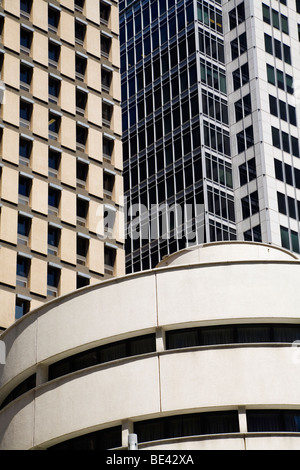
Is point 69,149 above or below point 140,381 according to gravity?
above

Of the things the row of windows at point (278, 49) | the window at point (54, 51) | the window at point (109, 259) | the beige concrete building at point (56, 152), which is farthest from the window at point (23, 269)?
the row of windows at point (278, 49)

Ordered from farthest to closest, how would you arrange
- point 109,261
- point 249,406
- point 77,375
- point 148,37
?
point 148,37
point 109,261
point 77,375
point 249,406

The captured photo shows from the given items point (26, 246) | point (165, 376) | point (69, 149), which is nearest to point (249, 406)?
point (165, 376)

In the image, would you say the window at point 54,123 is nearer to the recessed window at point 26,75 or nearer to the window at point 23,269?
the recessed window at point 26,75

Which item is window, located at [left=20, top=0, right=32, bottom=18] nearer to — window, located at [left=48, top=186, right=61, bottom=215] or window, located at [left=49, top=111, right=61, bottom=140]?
window, located at [left=49, top=111, right=61, bottom=140]

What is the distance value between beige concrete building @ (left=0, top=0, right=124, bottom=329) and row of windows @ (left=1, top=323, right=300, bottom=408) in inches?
858

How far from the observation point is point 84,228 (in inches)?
2717

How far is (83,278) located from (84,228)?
4076 millimetres

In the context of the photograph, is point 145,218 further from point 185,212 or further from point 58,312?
point 58,312

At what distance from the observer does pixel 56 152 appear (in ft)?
232

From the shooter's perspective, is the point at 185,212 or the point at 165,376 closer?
the point at 165,376

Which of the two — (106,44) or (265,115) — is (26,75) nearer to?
(106,44)

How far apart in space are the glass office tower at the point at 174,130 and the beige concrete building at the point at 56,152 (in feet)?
47.6

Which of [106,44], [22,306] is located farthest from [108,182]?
[22,306]
